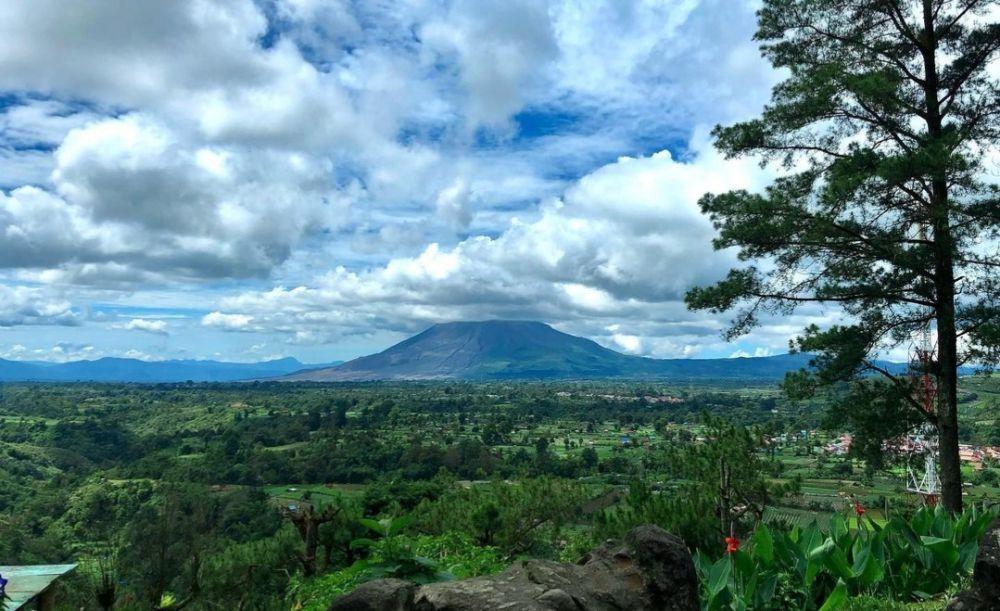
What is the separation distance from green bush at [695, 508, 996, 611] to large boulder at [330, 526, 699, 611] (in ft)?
2.79

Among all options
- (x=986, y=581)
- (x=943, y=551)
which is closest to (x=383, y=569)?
(x=986, y=581)

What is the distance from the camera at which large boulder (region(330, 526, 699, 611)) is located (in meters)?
4.00

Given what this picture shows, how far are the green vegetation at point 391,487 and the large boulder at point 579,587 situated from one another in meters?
0.63

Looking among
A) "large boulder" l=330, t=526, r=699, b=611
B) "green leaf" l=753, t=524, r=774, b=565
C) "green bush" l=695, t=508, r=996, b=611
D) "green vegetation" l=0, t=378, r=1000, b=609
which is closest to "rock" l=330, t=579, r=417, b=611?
"large boulder" l=330, t=526, r=699, b=611

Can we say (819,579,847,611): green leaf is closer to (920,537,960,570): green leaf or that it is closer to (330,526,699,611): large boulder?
(330,526,699,611): large boulder

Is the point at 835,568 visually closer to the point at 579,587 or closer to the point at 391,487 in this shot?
the point at 579,587

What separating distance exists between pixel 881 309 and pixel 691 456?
405cm

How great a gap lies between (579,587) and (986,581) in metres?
2.64

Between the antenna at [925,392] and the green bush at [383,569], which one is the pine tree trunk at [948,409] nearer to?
the antenna at [925,392]

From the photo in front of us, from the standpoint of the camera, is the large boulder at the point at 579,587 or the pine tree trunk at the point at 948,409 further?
the pine tree trunk at the point at 948,409

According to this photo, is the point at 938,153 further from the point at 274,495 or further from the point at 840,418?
the point at 274,495

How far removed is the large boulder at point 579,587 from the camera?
4004 millimetres

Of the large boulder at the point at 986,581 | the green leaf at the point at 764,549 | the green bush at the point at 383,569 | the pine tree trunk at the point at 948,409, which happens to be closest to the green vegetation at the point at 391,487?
the green bush at the point at 383,569

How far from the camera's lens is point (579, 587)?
4449 mm
